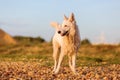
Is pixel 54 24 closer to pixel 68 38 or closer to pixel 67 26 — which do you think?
pixel 68 38

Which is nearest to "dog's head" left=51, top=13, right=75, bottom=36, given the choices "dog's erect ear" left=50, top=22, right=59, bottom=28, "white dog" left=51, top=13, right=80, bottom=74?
"white dog" left=51, top=13, right=80, bottom=74

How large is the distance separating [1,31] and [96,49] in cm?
1287

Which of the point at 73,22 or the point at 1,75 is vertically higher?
the point at 73,22

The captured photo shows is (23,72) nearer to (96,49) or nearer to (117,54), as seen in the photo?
(117,54)

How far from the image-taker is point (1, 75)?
1337cm

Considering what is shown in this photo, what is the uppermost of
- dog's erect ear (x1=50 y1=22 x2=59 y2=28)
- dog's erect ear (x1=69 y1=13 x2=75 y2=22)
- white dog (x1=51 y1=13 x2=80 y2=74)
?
dog's erect ear (x1=69 y1=13 x2=75 y2=22)

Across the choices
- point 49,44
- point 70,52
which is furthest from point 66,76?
point 49,44

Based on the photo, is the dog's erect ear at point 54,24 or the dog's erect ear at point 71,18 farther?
the dog's erect ear at point 54,24

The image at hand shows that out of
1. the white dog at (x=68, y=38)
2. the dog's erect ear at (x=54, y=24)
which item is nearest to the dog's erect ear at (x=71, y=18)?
the white dog at (x=68, y=38)

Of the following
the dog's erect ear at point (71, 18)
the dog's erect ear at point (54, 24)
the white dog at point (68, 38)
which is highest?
the dog's erect ear at point (71, 18)

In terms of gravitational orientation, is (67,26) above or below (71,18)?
below

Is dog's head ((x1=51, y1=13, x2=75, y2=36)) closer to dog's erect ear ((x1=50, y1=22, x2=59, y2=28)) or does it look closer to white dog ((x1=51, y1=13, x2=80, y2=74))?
white dog ((x1=51, y1=13, x2=80, y2=74))

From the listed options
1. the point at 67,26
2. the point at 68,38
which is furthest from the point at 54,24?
the point at 67,26

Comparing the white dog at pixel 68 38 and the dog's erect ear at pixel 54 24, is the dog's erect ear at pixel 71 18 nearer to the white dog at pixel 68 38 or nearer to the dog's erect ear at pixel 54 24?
the white dog at pixel 68 38
